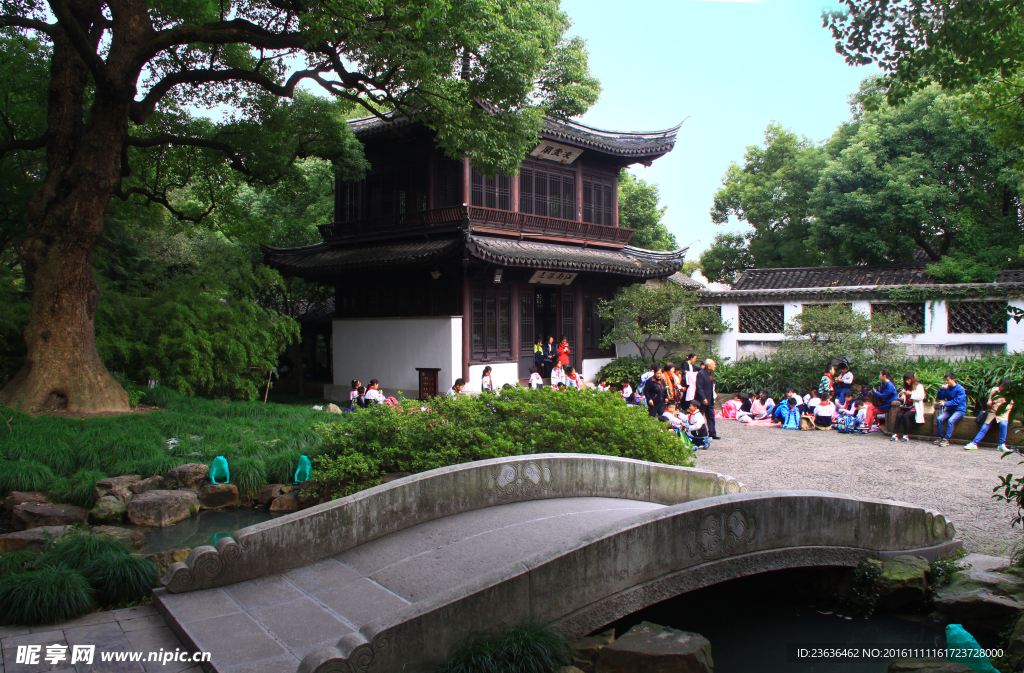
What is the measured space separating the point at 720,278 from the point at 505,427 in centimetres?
2431

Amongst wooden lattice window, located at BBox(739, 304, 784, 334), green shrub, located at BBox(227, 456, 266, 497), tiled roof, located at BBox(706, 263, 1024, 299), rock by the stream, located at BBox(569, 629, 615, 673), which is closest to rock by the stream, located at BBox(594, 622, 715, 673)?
rock by the stream, located at BBox(569, 629, 615, 673)

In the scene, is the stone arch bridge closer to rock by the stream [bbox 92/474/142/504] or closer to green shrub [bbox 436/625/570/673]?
green shrub [bbox 436/625/570/673]

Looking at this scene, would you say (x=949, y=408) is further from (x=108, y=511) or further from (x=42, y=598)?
(x=42, y=598)

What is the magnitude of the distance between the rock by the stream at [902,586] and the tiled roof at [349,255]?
11.5 m

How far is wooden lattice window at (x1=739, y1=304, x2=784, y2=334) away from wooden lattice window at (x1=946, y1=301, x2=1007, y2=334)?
4110mm

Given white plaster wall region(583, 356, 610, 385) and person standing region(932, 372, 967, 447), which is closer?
person standing region(932, 372, 967, 447)

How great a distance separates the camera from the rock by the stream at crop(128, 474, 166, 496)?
23.6 feet

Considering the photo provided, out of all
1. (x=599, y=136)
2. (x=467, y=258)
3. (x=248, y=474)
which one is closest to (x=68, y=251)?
(x=248, y=474)

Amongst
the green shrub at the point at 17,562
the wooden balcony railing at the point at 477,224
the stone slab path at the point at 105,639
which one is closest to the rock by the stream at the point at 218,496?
the green shrub at the point at 17,562

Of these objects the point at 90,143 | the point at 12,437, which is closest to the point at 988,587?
the point at 12,437

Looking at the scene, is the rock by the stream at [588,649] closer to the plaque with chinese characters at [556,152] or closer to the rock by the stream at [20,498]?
the rock by the stream at [20,498]

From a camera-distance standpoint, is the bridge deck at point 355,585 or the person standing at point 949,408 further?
the person standing at point 949,408

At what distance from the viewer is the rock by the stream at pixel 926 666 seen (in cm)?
371

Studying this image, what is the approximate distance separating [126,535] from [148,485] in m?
1.56
